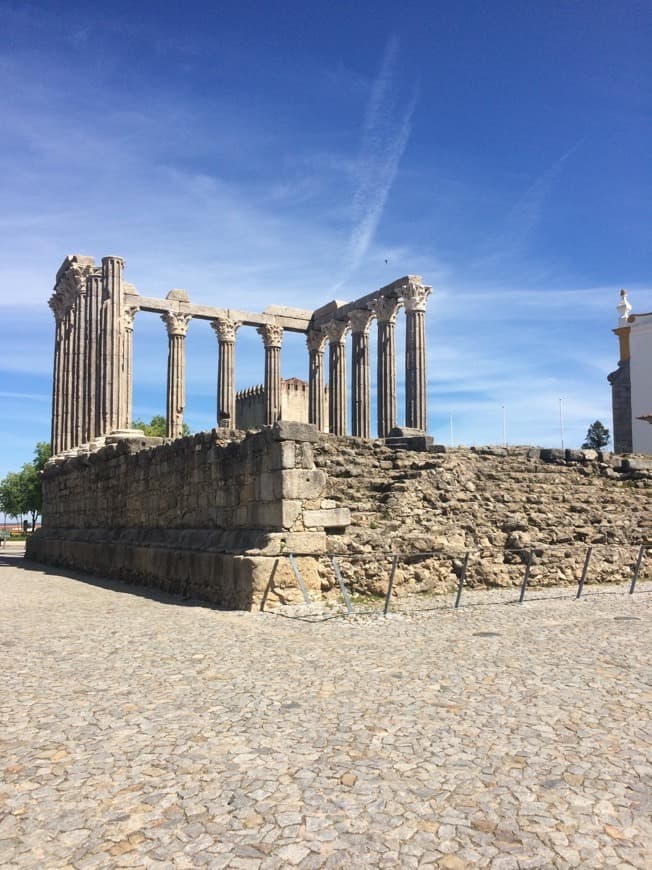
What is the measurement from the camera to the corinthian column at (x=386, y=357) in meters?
29.7

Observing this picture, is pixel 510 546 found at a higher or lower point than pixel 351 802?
higher

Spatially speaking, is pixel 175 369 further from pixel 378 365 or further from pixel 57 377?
pixel 378 365

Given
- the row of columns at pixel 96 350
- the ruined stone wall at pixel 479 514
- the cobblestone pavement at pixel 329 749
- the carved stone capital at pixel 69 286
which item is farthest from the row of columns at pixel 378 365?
the cobblestone pavement at pixel 329 749

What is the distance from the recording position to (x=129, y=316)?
29.8 meters

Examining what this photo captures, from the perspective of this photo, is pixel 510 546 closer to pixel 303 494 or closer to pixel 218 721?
pixel 303 494

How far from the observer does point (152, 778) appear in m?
3.88

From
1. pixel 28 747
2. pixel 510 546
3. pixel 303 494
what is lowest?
pixel 28 747

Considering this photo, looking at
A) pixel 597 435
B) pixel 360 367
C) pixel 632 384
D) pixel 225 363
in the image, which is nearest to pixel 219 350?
pixel 225 363

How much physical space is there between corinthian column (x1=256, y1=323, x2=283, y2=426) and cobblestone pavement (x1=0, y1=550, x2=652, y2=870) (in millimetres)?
26253

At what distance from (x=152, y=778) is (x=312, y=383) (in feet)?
105

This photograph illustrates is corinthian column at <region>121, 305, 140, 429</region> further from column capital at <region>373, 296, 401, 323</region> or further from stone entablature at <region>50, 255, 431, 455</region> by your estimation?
column capital at <region>373, 296, 401, 323</region>

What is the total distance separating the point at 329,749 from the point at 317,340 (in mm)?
31172

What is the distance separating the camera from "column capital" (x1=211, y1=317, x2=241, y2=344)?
3275 cm

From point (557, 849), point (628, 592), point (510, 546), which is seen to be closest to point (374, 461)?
point (510, 546)
